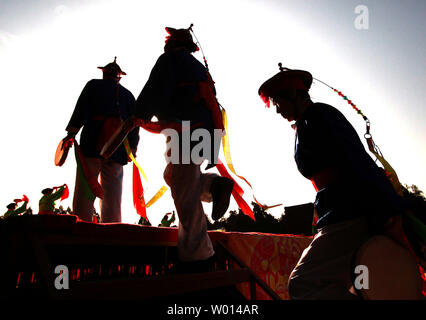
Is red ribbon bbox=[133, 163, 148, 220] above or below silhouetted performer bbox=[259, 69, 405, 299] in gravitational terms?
above

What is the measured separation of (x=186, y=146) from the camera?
69.5 inches

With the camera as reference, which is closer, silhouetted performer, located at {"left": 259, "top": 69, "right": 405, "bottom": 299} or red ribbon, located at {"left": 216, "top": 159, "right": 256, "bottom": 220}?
silhouetted performer, located at {"left": 259, "top": 69, "right": 405, "bottom": 299}

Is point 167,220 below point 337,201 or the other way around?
the other way around

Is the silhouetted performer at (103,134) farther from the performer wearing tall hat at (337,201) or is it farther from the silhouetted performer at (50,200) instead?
the performer wearing tall hat at (337,201)

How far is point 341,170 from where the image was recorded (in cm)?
139

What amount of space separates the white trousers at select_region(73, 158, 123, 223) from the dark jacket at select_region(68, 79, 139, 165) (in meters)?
0.09

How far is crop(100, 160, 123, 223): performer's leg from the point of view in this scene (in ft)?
8.79

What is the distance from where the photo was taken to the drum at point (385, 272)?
1163 millimetres

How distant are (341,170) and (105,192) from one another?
225 cm

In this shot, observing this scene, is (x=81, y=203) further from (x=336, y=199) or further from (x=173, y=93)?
(x=336, y=199)

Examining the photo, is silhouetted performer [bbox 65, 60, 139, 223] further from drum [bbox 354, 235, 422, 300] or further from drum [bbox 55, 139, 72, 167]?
drum [bbox 354, 235, 422, 300]

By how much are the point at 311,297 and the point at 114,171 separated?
2.23 meters

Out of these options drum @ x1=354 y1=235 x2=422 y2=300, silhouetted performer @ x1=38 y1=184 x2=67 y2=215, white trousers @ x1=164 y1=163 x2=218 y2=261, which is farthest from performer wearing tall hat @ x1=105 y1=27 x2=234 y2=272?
silhouetted performer @ x1=38 y1=184 x2=67 y2=215

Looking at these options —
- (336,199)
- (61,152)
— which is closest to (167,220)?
(61,152)
